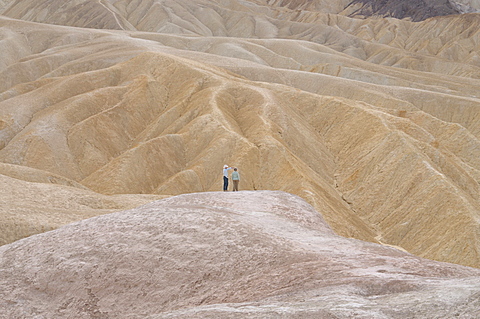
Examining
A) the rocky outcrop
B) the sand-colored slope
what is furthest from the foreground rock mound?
the rocky outcrop

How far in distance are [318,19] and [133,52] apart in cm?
9490

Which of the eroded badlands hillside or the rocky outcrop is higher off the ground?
the rocky outcrop

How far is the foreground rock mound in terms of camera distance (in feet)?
28.6

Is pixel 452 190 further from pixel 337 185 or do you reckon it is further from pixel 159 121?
pixel 159 121

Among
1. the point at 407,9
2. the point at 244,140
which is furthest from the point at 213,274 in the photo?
the point at 407,9

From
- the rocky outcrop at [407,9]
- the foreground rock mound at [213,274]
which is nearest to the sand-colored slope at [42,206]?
the foreground rock mound at [213,274]

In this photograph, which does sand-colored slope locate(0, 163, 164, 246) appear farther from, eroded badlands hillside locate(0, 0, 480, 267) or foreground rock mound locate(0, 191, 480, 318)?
foreground rock mound locate(0, 191, 480, 318)

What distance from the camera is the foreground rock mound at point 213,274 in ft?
28.6

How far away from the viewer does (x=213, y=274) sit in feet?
37.9

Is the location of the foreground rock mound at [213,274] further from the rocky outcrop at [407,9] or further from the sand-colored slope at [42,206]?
the rocky outcrop at [407,9]

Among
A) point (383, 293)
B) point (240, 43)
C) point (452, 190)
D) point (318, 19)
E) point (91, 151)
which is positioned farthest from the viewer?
point (318, 19)

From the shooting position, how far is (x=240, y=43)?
→ 9562 centimetres

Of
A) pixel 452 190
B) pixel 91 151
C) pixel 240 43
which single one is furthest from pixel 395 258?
pixel 240 43

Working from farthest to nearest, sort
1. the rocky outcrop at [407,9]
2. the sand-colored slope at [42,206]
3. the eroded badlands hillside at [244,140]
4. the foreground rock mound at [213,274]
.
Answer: the rocky outcrop at [407,9]
the eroded badlands hillside at [244,140]
the sand-colored slope at [42,206]
the foreground rock mound at [213,274]
